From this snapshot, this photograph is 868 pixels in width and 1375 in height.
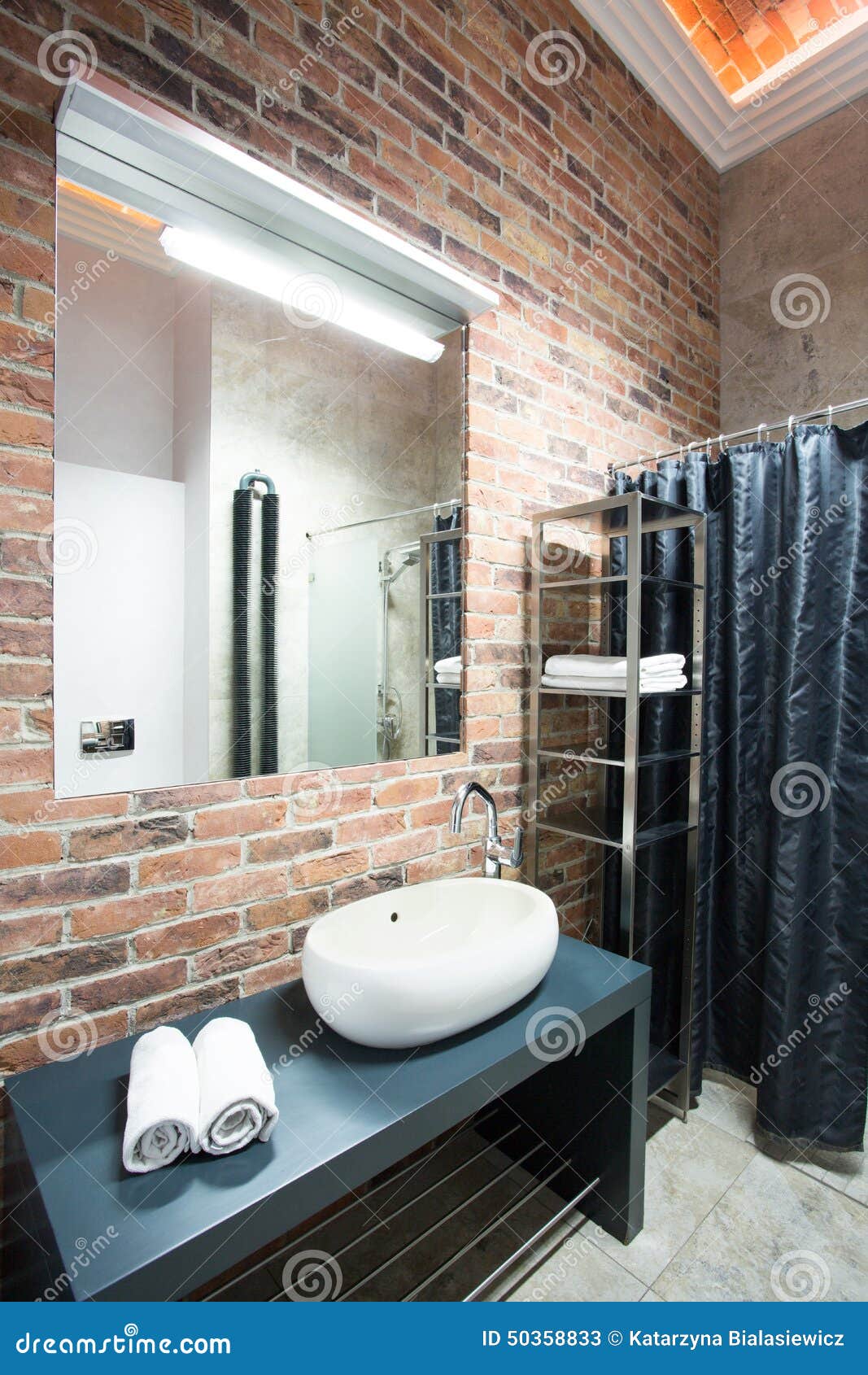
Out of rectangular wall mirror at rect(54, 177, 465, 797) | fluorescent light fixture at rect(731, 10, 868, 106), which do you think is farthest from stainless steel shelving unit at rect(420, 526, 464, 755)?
fluorescent light fixture at rect(731, 10, 868, 106)

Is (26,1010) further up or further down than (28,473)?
further down

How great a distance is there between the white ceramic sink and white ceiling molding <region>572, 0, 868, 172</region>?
264cm

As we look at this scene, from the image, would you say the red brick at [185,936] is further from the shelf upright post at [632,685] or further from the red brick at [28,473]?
the shelf upright post at [632,685]

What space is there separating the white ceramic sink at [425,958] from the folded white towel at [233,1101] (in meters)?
0.17

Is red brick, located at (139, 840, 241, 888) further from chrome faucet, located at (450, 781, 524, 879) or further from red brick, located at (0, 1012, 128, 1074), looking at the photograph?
chrome faucet, located at (450, 781, 524, 879)

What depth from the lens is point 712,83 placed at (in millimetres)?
2500

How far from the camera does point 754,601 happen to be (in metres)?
1.97

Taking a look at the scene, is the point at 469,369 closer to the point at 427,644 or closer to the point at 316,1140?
the point at 427,644

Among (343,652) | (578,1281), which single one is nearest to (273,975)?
(343,652)

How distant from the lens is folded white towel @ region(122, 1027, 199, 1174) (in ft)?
2.85

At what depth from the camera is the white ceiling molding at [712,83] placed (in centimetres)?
222

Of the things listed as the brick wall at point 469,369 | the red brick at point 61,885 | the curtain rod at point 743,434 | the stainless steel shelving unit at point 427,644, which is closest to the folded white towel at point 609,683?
the brick wall at point 469,369

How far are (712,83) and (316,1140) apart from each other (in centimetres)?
352
